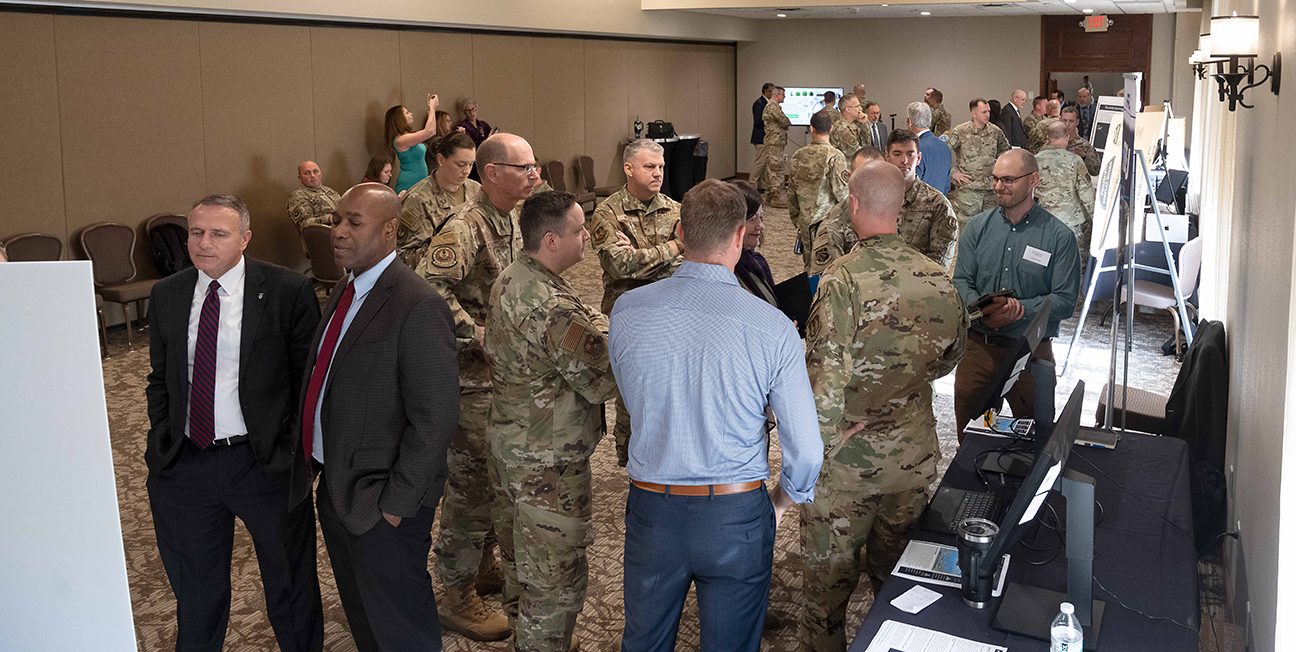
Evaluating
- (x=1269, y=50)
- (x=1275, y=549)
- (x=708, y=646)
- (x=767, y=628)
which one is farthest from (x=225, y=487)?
(x=1269, y=50)

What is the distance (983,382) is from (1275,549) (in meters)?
2.12

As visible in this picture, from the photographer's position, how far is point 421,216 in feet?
14.5

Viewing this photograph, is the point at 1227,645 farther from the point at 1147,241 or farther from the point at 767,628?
the point at 1147,241

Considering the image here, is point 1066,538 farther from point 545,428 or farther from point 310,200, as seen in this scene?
point 310,200

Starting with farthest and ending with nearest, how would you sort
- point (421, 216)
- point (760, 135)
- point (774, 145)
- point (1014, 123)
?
point (760, 135) < point (774, 145) < point (1014, 123) < point (421, 216)

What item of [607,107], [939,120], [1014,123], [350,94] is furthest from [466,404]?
[939,120]

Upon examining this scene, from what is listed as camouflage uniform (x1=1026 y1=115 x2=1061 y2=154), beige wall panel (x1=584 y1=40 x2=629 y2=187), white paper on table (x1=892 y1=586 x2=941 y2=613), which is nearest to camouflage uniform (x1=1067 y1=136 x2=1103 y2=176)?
camouflage uniform (x1=1026 y1=115 x2=1061 y2=154)

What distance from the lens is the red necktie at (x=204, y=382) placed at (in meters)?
2.94

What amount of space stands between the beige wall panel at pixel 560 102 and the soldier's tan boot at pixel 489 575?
10.0m

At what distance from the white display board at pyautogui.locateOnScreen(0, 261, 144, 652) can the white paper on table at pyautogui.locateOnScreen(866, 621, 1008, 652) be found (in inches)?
60.5

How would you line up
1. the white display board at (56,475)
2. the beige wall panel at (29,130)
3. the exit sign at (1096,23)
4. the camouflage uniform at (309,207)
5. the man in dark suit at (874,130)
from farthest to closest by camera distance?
the exit sign at (1096,23) → the man in dark suit at (874,130) → the camouflage uniform at (309,207) → the beige wall panel at (29,130) → the white display board at (56,475)

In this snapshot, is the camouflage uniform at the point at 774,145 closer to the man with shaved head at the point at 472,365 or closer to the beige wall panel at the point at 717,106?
the beige wall panel at the point at 717,106

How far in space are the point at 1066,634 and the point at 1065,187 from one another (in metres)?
7.17

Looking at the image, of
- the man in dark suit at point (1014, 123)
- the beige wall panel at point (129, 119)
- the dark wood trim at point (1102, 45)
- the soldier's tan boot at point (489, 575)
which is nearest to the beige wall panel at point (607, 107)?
the man in dark suit at point (1014, 123)
